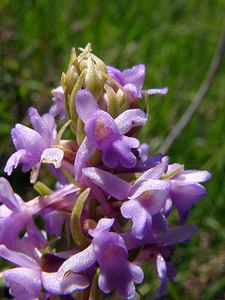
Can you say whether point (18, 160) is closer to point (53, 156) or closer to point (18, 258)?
point (53, 156)

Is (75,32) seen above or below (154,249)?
above

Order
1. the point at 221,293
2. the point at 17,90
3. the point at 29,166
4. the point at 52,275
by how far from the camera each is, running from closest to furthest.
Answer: the point at 52,275 < the point at 29,166 < the point at 221,293 < the point at 17,90

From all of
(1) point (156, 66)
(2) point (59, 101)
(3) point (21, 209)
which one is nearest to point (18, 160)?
(3) point (21, 209)

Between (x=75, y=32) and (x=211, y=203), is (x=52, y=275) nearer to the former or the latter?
(x=211, y=203)

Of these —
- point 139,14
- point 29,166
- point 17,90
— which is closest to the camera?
point 29,166

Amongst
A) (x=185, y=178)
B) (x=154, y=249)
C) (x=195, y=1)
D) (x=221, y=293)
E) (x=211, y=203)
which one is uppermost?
(x=195, y=1)

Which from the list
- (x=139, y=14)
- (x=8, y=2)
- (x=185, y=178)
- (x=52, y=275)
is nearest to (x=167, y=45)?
(x=139, y=14)

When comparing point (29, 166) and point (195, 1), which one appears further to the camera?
point (195, 1)
